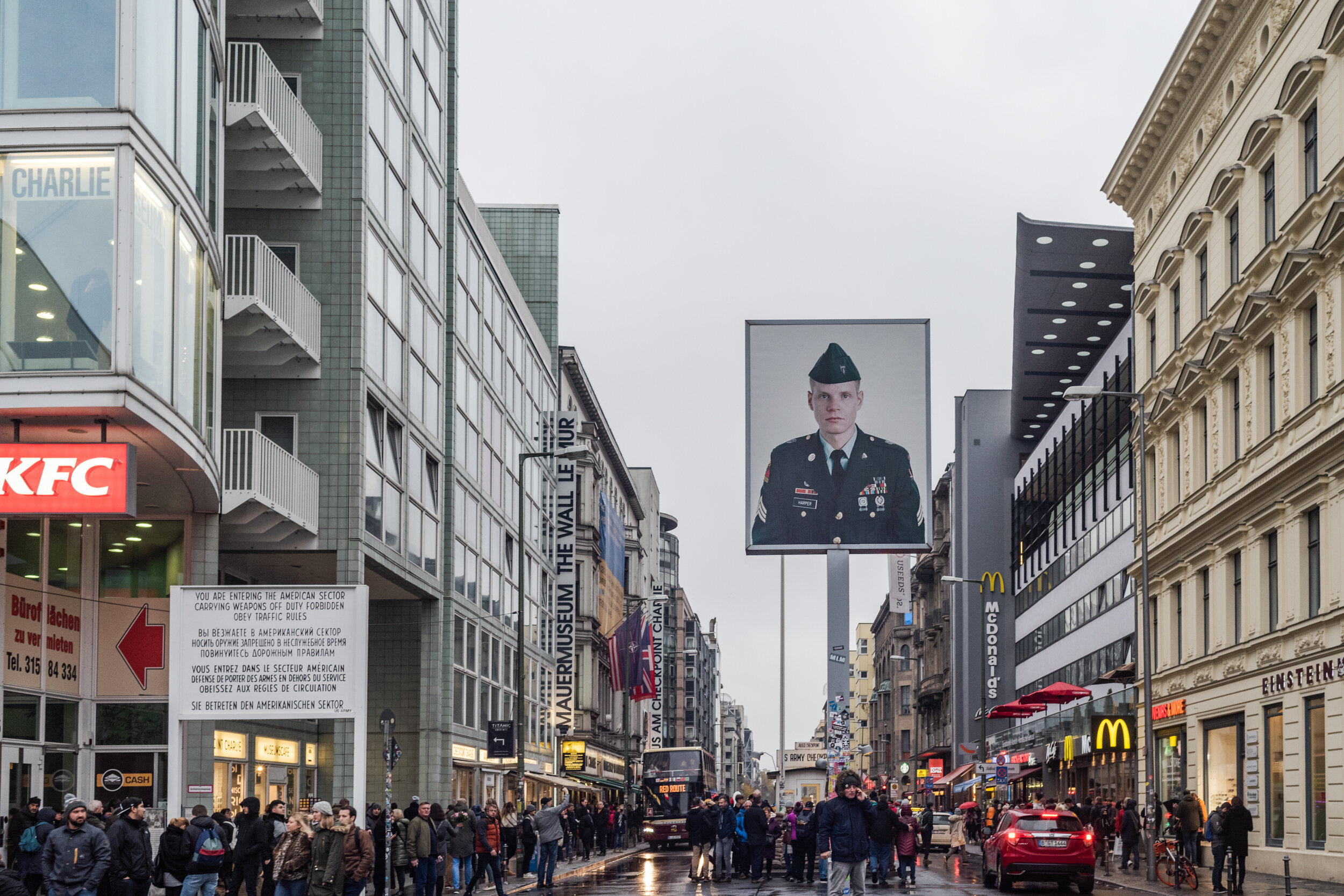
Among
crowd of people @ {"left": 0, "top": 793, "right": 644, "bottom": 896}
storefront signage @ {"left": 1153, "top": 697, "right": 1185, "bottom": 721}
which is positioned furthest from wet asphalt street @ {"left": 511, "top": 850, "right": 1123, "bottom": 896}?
storefront signage @ {"left": 1153, "top": 697, "right": 1185, "bottom": 721}

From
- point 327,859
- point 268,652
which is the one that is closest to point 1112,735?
point 268,652

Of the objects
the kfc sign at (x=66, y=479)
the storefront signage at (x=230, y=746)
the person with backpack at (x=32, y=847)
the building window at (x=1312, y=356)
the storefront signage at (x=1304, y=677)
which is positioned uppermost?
the building window at (x=1312, y=356)

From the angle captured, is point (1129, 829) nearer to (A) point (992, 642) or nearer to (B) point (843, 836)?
(B) point (843, 836)

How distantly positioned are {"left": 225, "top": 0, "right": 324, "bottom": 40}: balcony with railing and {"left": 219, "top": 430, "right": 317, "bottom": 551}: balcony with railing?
30.0 ft

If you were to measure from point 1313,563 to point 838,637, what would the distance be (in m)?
16.5

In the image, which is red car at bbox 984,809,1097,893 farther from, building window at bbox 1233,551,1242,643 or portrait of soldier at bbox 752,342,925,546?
portrait of soldier at bbox 752,342,925,546

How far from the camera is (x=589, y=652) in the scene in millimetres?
85000

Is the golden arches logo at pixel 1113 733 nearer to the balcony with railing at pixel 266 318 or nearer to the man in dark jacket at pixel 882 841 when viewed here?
the man in dark jacket at pixel 882 841

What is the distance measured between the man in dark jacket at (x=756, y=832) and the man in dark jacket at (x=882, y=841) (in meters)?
2.44

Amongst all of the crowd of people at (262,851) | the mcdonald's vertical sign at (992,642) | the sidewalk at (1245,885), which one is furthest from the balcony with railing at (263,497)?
the mcdonald's vertical sign at (992,642)

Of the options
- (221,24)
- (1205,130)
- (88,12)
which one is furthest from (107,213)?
(1205,130)

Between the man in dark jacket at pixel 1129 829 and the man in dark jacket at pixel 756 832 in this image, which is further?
the man in dark jacket at pixel 1129 829

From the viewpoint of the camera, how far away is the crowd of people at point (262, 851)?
16.6 metres

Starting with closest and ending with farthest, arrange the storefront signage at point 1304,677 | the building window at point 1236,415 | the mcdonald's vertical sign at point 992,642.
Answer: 1. the storefront signage at point 1304,677
2. the building window at point 1236,415
3. the mcdonald's vertical sign at point 992,642
